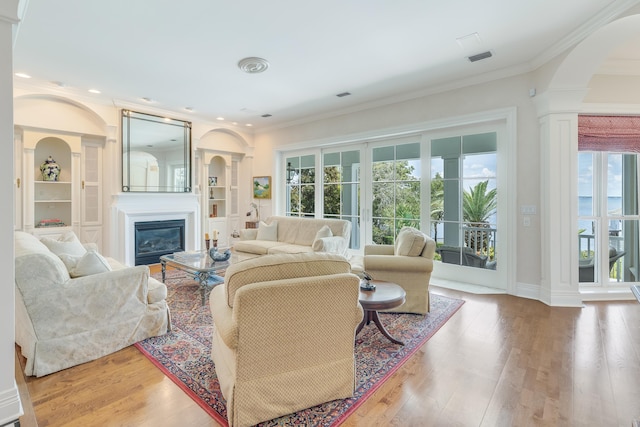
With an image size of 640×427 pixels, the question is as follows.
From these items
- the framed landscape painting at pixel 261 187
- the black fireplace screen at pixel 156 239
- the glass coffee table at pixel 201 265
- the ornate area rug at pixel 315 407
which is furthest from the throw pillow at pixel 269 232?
the ornate area rug at pixel 315 407

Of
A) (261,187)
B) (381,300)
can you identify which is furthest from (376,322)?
(261,187)

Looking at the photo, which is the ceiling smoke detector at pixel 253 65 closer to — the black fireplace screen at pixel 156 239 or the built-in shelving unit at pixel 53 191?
the black fireplace screen at pixel 156 239

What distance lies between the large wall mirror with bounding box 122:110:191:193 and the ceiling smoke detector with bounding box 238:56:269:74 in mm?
2693

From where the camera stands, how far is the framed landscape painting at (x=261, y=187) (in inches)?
269

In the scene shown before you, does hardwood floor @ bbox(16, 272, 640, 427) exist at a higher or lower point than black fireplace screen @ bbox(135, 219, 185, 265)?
lower

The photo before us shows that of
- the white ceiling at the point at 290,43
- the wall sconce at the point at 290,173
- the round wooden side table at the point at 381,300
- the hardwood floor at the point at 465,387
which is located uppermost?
the white ceiling at the point at 290,43

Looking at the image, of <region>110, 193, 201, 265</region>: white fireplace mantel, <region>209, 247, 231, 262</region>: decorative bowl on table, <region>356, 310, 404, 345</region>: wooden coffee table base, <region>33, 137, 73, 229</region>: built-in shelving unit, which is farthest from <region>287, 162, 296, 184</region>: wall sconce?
<region>356, 310, 404, 345</region>: wooden coffee table base

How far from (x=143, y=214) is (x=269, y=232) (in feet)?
7.46

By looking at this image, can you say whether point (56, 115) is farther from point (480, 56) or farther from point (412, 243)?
point (480, 56)

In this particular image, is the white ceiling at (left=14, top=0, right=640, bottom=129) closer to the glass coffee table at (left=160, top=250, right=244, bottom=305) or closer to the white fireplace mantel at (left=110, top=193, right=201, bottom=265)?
the white fireplace mantel at (left=110, top=193, right=201, bottom=265)

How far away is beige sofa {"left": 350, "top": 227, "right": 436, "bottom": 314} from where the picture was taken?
3.21 metres

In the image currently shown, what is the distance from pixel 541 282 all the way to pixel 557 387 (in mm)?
2065

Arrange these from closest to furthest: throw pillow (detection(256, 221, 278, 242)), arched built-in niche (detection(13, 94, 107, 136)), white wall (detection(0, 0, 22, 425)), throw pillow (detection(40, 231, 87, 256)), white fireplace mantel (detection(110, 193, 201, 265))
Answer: white wall (detection(0, 0, 22, 425)) < throw pillow (detection(40, 231, 87, 256)) < arched built-in niche (detection(13, 94, 107, 136)) < white fireplace mantel (detection(110, 193, 201, 265)) < throw pillow (detection(256, 221, 278, 242))

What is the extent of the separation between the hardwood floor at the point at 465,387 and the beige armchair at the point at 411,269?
440mm
